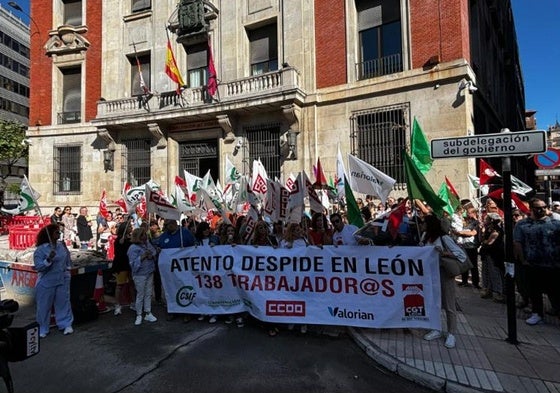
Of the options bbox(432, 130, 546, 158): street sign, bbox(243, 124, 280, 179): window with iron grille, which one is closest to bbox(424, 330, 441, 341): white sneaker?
bbox(432, 130, 546, 158): street sign

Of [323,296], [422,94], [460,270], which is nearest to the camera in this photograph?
[460,270]

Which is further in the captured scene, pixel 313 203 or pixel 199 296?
pixel 313 203

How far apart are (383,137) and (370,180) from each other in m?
7.65

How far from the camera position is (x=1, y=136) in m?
30.3

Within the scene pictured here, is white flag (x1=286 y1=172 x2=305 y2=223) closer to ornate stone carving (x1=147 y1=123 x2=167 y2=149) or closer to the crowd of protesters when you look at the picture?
the crowd of protesters

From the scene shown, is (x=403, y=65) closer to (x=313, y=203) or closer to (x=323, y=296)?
(x=313, y=203)

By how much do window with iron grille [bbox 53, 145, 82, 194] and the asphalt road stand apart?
51.8 feet

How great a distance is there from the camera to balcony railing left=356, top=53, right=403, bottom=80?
13.4 metres

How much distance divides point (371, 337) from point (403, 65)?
11.0 metres

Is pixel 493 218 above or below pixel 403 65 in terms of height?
below

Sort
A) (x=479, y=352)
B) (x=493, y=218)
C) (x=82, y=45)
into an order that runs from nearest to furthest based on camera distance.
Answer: (x=479, y=352) < (x=493, y=218) < (x=82, y=45)

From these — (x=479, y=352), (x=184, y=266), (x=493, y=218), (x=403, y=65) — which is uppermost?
(x=403, y=65)

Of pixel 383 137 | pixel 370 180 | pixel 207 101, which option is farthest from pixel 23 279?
pixel 383 137

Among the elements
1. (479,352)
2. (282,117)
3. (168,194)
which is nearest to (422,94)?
(282,117)
